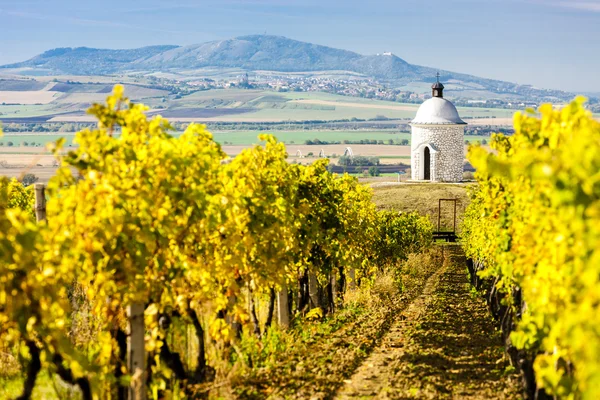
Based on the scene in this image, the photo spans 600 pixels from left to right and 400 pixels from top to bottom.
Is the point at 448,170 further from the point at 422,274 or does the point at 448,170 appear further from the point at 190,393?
the point at 190,393

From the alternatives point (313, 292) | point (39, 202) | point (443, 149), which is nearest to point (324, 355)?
point (39, 202)

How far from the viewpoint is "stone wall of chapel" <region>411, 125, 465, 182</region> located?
71.8 meters

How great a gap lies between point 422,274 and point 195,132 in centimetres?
2262

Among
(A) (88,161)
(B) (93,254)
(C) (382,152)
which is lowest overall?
(C) (382,152)

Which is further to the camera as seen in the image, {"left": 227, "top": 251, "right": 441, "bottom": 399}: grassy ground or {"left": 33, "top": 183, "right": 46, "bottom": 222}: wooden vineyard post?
{"left": 33, "top": 183, "right": 46, "bottom": 222}: wooden vineyard post

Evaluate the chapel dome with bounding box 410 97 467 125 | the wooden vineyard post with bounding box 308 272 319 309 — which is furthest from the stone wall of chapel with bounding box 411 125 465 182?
the wooden vineyard post with bounding box 308 272 319 309

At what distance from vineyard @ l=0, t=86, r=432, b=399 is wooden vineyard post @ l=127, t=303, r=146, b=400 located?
0.04 feet

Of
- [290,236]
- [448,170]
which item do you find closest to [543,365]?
[290,236]

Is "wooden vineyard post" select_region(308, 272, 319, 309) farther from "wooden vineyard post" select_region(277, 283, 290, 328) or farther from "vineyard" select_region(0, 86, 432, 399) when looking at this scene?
"vineyard" select_region(0, 86, 432, 399)

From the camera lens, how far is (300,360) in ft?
40.5

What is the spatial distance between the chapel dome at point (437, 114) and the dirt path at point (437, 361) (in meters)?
55.6

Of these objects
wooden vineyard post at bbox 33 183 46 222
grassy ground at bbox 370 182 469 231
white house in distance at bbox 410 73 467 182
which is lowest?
grassy ground at bbox 370 182 469 231

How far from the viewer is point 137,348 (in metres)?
8.83

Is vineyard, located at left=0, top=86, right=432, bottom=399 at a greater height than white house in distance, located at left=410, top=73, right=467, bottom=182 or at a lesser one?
greater
